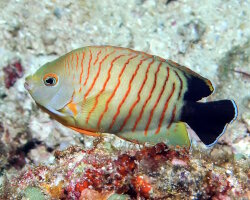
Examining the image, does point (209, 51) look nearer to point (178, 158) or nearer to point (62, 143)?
point (62, 143)

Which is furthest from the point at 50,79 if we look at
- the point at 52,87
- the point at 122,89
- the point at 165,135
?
the point at 165,135

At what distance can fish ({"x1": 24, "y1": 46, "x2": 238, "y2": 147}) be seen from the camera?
241 cm

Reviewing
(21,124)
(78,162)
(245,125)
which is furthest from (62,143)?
(245,125)

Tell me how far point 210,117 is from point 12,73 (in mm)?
2670

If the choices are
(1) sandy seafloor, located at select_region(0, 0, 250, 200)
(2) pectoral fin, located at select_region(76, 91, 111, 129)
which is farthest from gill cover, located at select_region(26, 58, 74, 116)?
(1) sandy seafloor, located at select_region(0, 0, 250, 200)

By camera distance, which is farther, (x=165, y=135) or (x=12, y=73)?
(x=12, y=73)

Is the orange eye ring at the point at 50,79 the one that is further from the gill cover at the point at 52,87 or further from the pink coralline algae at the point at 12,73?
the pink coralline algae at the point at 12,73

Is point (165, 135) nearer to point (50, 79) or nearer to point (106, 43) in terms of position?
point (50, 79)

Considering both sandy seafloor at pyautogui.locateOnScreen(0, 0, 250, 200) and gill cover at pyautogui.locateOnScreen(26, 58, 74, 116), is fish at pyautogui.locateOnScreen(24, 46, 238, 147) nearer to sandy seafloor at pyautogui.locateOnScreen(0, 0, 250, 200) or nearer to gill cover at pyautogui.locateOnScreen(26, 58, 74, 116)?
gill cover at pyautogui.locateOnScreen(26, 58, 74, 116)

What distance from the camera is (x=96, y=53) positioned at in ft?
8.07

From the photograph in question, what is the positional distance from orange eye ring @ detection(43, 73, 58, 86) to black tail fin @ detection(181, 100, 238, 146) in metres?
1.05

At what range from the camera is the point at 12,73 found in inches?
160

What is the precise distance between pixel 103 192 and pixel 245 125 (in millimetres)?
2634

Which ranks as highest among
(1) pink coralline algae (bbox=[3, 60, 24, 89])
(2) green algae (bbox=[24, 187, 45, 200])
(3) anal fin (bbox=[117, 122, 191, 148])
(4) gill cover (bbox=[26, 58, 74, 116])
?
(4) gill cover (bbox=[26, 58, 74, 116])
